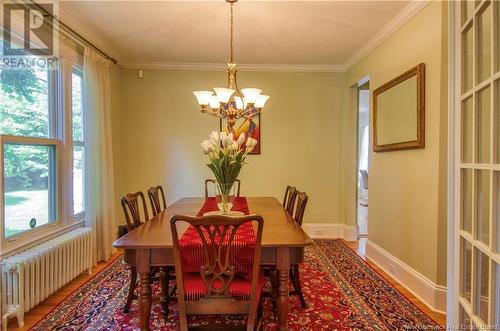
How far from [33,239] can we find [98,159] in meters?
1.11

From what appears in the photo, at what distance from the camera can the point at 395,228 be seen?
3.02 metres

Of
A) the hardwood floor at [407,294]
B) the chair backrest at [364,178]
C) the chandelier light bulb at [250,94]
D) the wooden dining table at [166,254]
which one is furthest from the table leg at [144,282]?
the chair backrest at [364,178]

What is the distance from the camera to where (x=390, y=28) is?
3.03 meters

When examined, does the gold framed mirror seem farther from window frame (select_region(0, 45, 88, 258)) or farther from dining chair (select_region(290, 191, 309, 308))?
window frame (select_region(0, 45, 88, 258))

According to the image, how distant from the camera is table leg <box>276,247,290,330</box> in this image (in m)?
1.69

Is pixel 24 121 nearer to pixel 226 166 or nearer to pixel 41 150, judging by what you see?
pixel 41 150

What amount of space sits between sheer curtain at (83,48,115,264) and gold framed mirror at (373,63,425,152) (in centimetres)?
318

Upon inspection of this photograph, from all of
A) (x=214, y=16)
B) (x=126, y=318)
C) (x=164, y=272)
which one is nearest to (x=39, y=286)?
(x=126, y=318)

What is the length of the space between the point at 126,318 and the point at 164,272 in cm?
44

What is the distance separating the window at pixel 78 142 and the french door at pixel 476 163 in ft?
11.0

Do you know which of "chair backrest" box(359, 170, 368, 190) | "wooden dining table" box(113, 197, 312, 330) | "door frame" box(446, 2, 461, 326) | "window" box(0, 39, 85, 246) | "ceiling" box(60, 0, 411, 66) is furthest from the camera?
"chair backrest" box(359, 170, 368, 190)

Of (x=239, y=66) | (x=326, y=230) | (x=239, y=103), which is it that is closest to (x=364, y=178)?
(x=326, y=230)

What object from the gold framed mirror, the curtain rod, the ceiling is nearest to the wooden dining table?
the gold framed mirror

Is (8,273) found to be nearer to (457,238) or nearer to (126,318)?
(126,318)
